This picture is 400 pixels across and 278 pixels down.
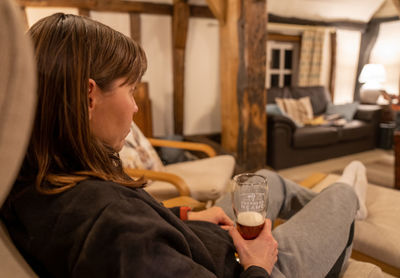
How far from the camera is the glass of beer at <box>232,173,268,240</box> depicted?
0.89 meters

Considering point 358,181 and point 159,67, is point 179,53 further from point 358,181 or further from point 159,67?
point 358,181

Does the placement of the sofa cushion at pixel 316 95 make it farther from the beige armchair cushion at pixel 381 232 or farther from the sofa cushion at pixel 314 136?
the beige armchair cushion at pixel 381 232

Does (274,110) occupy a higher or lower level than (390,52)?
lower

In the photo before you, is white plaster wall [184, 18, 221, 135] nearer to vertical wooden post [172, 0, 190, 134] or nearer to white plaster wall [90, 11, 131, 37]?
vertical wooden post [172, 0, 190, 134]

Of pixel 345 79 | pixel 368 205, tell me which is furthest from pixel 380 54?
pixel 368 205

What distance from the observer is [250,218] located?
91 centimetres

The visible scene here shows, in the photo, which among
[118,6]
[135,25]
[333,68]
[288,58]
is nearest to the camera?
[118,6]

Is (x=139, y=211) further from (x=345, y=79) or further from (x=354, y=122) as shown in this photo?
(x=345, y=79)

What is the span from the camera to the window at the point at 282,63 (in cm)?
548

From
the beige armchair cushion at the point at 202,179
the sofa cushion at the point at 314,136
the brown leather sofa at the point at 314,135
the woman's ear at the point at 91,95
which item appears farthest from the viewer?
the sofa cushion at the point at 314,136

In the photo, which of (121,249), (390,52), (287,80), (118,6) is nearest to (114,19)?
(118,6)

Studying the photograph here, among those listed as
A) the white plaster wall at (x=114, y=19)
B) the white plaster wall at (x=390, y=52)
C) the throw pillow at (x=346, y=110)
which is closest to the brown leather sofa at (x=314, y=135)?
the throw pillow at (x=346, y=110)

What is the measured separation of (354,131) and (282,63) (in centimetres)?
192

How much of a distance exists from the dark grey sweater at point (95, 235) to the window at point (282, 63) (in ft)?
17.2
